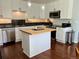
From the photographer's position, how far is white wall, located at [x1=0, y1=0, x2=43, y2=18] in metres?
4.98

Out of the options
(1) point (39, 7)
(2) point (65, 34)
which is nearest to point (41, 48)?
(2) point (65, 34)

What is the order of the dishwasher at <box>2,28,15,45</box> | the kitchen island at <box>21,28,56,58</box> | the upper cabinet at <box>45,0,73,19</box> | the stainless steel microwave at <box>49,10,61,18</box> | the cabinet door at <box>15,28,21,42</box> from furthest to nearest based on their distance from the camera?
the stainless steel microwave at <box>49,10,61,18</box> → the cabinet door at <box>15,28,21,42</box> → the upper cabinet at <box>45,0,73,19</box> → the dishwasher at <box>2,28,15,45</box> → the kitchen island at <box>21,28,56,58</box>

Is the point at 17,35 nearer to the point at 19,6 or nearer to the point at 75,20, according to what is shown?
the point at 19,6

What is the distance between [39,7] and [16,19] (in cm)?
173

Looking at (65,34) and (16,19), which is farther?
(16,19)

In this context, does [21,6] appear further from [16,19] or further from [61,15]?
[61,15]

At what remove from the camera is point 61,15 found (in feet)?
17.4

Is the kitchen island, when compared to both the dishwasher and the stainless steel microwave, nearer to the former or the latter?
the dishwasher

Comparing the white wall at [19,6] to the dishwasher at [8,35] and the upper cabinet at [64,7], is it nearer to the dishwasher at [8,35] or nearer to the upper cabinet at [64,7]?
the dishwasher at [8,35]

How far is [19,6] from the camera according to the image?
5.41 m

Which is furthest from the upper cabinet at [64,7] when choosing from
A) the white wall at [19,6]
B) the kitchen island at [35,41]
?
the kitchen island at [35,41]

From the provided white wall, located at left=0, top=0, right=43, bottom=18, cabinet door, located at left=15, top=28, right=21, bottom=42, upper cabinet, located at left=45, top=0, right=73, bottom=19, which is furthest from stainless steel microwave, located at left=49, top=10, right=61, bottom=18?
cabinet door, located at left=15, top=28, right=21, bottom=42

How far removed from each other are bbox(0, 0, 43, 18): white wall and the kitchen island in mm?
2026

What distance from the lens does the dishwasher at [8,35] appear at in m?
4.77
